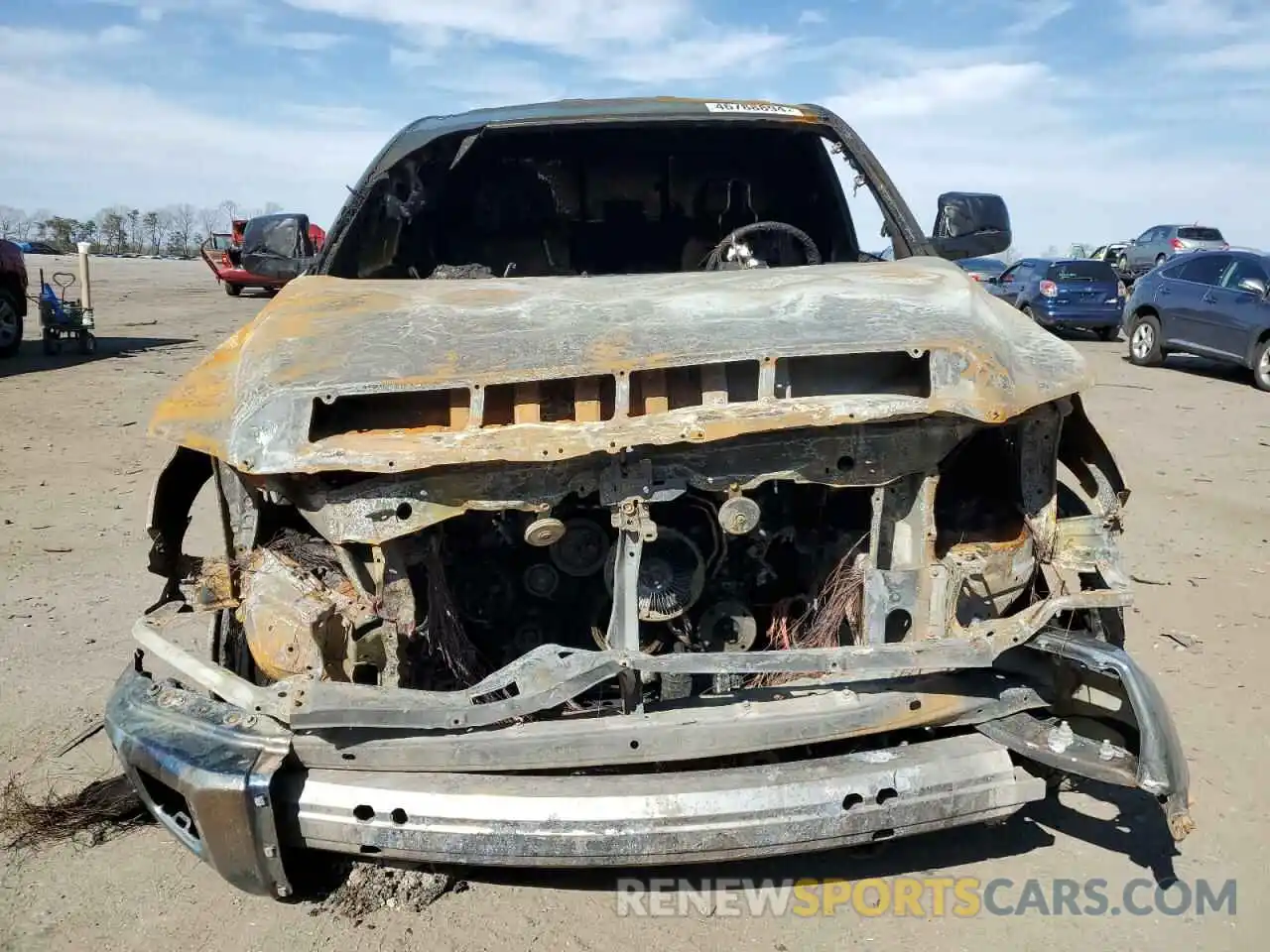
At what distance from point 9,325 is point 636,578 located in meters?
13.2

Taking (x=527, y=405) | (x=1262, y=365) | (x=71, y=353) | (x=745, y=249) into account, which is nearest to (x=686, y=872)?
(x=527, y=405)

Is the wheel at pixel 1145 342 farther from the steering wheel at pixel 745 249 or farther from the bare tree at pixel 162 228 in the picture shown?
the bare tree at pixel 162 228

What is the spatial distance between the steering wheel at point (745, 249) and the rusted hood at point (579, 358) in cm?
104

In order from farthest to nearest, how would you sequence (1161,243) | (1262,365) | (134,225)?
(134,225), (1161,243), (1262,365)

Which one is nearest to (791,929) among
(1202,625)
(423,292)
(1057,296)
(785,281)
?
(785,281)

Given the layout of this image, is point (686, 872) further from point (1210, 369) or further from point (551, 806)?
point (1210, 369)

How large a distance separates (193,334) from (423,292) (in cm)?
1480

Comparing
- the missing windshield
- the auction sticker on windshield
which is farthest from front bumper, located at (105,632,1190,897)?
the missing windshield

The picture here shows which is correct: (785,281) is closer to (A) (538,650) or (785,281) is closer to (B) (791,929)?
(A) (538,650)

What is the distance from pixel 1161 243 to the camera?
82.4ft

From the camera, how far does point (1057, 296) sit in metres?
16.2

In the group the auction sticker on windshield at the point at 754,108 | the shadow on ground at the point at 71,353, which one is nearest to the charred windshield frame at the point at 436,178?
the auction sticker on windshield at the point at 754,108

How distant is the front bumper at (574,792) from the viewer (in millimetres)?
2201

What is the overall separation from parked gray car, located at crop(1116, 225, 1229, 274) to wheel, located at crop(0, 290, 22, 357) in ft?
76.6
